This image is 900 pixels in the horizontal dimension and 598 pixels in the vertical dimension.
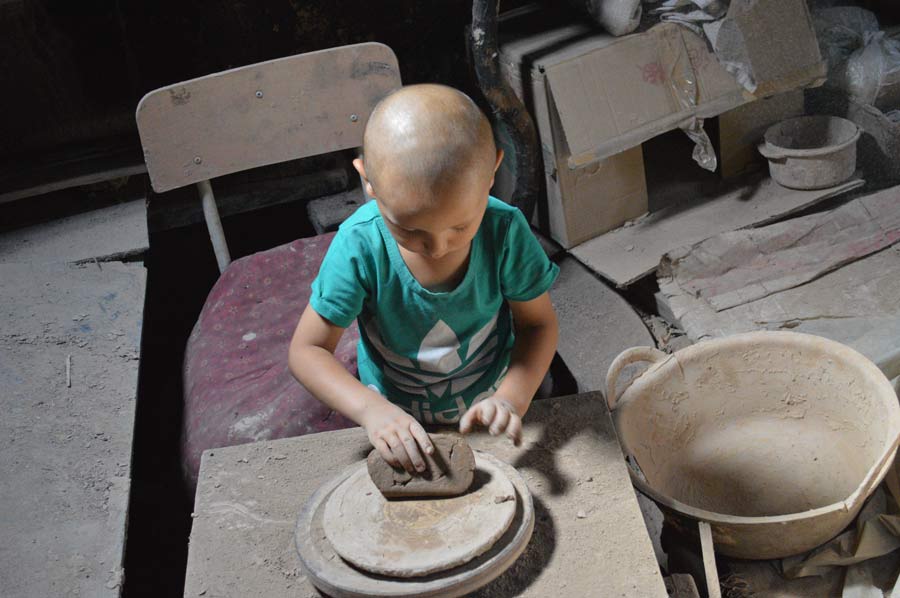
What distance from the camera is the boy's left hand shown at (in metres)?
1.51

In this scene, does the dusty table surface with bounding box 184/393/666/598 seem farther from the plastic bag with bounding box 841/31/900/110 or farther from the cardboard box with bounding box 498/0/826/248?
the plastic bag with bounding box 841/31/900/110

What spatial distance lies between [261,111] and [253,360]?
2.20 ft

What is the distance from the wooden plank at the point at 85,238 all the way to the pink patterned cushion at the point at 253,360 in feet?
1.18

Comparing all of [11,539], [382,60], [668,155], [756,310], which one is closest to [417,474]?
[11,539]

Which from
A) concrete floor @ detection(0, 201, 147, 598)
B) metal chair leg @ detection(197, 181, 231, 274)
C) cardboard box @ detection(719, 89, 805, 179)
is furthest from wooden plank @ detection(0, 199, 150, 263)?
cardboard box @ detection(719, 89, 805, 179)

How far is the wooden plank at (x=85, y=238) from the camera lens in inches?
112

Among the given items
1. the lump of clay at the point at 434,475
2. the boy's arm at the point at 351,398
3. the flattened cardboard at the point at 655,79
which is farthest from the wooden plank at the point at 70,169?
the lump of clay at the point at 434,475

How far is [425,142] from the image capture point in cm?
133

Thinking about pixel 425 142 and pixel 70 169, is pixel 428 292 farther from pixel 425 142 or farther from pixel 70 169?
pixel 70 169

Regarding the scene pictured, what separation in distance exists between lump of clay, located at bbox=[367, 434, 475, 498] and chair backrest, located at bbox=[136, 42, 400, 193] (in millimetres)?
1317

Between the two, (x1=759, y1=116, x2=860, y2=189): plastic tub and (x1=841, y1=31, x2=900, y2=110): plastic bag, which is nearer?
(x1=759, y1=116, x2=860, y2=189): plastic tub

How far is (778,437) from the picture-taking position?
217 cm

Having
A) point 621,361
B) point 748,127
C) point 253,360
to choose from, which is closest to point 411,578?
point 621,361

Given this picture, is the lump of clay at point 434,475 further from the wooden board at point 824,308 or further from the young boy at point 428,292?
the wooden board at point 824,308
